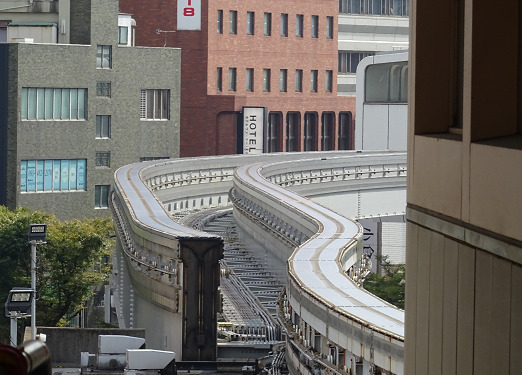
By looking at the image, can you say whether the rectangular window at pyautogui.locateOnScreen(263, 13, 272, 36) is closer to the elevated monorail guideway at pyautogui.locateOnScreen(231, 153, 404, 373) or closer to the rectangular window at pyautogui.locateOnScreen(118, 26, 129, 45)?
the rectangular window at pyautogui.locateOnScreen(118, 26, 129, 45)

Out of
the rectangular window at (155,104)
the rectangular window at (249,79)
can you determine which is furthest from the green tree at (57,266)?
the rectangular window at (249,79)

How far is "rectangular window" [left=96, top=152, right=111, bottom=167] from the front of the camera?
274 feet

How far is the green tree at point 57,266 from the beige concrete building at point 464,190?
4239cm

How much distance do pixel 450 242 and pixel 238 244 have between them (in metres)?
36.8

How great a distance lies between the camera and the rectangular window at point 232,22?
103 metres

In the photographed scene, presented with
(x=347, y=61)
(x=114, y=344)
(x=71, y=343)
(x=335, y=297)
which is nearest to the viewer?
(x=335, y=297)

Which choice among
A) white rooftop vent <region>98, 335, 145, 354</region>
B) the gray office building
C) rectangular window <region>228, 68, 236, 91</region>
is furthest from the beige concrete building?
rectangular window <region>228, 68, 236, 91</region>

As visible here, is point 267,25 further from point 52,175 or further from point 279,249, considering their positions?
point 279,249

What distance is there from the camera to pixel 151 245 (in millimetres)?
30516

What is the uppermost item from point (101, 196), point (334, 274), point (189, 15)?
point (189, 15)

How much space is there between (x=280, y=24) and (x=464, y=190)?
10039 cm

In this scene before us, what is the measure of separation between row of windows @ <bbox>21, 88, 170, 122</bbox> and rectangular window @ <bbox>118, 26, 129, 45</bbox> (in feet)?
9.18

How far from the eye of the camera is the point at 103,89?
8319cm

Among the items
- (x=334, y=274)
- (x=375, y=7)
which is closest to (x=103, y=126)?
(x=375, y=7)
